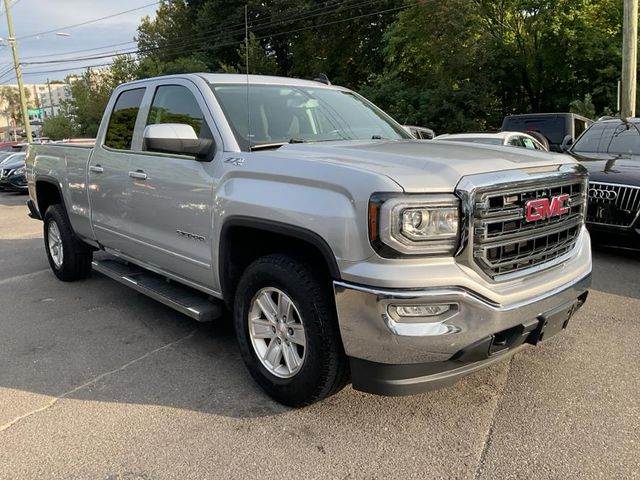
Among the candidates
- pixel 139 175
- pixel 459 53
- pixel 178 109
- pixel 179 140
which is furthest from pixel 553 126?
pixel 179 140

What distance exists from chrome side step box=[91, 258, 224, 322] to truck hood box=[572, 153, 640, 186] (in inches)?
191

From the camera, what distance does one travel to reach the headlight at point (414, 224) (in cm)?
264

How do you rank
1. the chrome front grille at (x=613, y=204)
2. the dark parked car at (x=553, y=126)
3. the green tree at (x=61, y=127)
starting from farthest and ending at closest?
the green tree at (x=61, y=127)
the dark parked car at (x=553, y=126)
the chrome front grille at (x=613, y=204)

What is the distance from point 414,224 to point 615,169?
16.4 feet

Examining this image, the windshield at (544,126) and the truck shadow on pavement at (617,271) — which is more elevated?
the windshield at (544,126)

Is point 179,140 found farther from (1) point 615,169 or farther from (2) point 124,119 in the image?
(1) point 615,169

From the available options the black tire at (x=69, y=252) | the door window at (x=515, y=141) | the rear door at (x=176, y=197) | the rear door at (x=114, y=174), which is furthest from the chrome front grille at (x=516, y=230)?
the door window at (x=515, y=141)

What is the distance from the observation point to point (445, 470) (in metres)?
2.73

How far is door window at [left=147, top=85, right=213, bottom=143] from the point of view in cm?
391

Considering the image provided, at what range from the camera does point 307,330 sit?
3.02m

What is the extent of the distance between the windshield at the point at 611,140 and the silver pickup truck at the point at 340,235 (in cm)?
455

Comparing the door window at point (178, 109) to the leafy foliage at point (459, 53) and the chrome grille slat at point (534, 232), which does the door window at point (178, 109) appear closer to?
the chrome grille slat at point (534, 232)

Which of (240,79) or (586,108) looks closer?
(240,79)

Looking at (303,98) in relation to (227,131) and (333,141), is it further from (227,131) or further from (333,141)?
(227,131)
